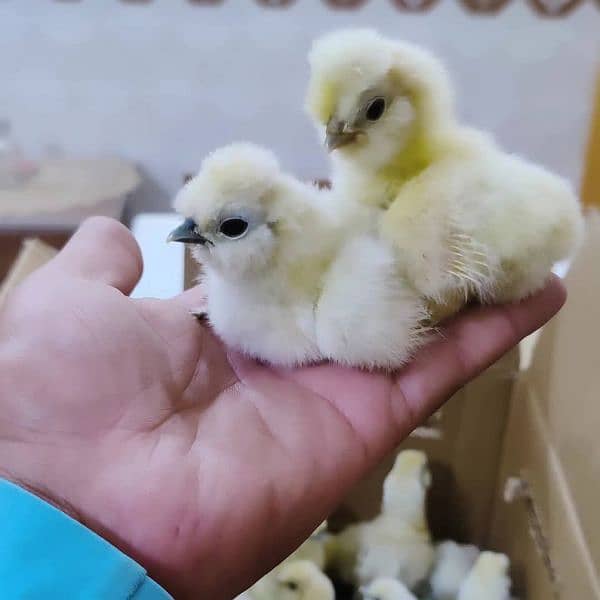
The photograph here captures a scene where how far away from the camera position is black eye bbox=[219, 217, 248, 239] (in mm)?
679

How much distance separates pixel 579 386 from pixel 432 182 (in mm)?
375

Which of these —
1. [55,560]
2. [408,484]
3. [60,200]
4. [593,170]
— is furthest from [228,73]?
[55,560]

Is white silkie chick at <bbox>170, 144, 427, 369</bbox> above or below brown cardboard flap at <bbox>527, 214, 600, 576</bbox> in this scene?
above

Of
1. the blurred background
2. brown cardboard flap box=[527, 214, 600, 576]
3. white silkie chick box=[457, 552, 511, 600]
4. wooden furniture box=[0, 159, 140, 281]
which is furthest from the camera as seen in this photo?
the blurred background

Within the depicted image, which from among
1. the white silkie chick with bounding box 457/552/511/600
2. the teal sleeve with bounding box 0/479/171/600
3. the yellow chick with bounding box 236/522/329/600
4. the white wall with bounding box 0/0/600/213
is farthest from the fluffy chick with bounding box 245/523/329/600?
the white wall with bounding box 0/0/600/213

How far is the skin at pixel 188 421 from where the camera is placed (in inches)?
25.9

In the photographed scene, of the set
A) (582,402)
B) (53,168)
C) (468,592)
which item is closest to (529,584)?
(468,592)

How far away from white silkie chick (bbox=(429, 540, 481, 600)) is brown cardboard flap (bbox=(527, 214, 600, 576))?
0.91 feet

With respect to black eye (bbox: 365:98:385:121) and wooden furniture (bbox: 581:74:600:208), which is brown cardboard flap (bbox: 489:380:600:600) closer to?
black eye (bbox: 365:98:385:121)

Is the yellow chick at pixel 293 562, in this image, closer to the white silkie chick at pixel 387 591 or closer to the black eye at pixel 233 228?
the white silkie chick at pixel 387 591

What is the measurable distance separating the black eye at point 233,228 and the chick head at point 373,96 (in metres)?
0.11

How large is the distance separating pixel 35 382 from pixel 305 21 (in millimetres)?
1504

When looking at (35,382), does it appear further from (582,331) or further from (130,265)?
(582,331)

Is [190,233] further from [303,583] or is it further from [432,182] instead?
[303,583]
